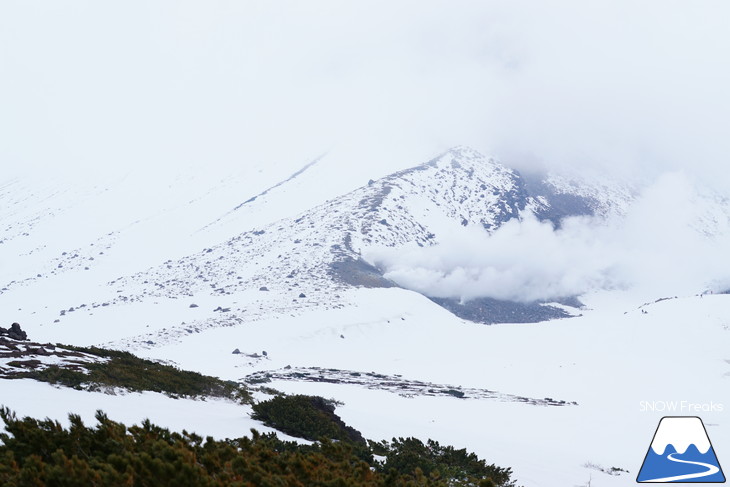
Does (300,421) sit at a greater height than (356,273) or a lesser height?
lesser

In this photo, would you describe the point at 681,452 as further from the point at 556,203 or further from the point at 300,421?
the point at 556,203

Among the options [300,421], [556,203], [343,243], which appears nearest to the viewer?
[300,421]

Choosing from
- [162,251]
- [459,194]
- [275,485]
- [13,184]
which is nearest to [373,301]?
[162,251]

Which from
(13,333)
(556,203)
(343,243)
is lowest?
(13,333)

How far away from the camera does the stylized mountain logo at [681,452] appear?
10.2 m

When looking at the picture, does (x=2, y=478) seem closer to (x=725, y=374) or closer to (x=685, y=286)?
(x=725, y=374)

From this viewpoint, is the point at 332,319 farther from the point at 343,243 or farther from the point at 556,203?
the point at 556,203

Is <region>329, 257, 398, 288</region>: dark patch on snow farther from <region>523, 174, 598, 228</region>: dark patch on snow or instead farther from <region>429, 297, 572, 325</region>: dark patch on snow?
<region>523, 174, 598, 228</region>: dark patch on snow

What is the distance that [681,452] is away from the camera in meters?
10.2

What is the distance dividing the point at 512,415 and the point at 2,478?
21.7m

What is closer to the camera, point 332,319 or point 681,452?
point 681,452

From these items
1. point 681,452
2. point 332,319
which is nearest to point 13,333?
point 681,452

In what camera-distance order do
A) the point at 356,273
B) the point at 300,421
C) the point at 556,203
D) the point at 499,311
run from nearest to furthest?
1. the point at 300,421
2. the point at 356,273
3. the point at 499,311
4. the point at 556,203

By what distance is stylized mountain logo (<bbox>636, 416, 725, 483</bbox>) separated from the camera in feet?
33.4
